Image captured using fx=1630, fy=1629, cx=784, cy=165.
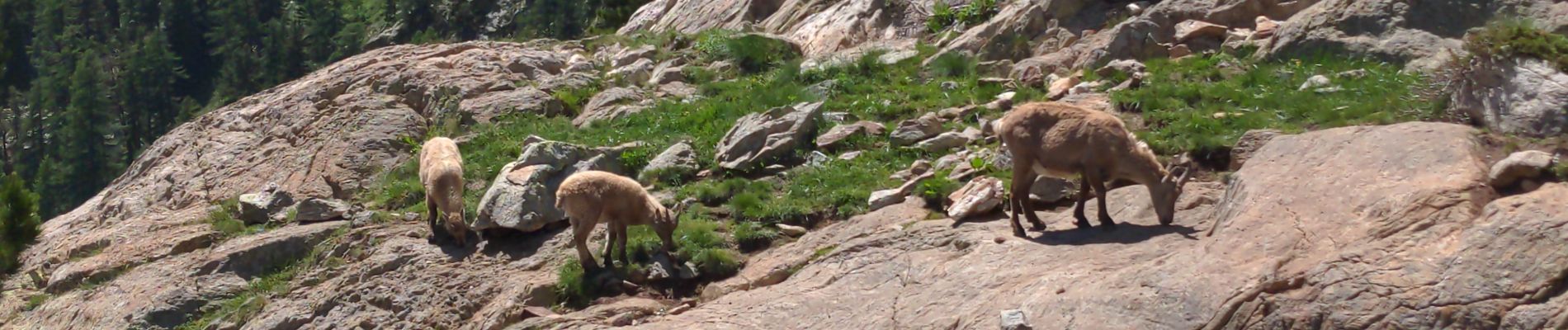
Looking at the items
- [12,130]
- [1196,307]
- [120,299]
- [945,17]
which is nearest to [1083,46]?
[945,17]

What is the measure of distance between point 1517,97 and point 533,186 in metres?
8.73

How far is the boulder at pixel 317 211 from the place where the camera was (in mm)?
17812

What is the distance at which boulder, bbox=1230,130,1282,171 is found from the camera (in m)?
13.8

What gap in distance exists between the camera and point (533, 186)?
51.8ft

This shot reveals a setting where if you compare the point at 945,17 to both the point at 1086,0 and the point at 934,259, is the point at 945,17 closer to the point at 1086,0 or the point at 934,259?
the point at 1086,0

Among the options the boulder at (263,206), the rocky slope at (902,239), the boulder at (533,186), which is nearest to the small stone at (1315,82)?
the rocky slope at (902,239)

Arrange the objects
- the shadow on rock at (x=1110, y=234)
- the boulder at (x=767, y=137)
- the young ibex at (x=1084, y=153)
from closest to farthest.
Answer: the shadow on rock at (x=1110, y=234)
the young ibex at (x=1084, y=153)
the boulder at (x=767, y=137)

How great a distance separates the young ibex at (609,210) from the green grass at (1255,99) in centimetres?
452

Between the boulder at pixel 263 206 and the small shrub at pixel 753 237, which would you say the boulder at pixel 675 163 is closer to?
the small shrub at pixel 753 237

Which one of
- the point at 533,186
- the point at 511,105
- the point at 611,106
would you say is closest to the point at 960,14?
the point at 611,106

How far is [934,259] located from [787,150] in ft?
14.5

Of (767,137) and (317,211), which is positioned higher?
(767,137)

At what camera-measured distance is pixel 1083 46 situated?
770 inches

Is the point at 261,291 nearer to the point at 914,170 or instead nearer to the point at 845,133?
the point at 845,133
